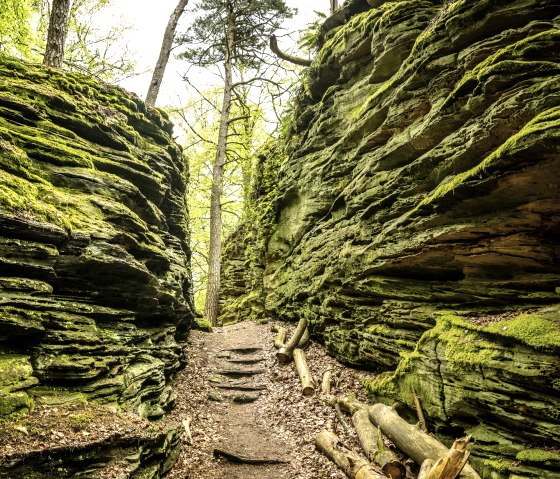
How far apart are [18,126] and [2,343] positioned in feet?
16.5

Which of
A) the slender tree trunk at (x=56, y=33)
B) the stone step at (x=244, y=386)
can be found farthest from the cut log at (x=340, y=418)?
the slender tree trunk at (x=56, y=33)

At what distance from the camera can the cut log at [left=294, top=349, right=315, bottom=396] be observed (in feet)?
28.2

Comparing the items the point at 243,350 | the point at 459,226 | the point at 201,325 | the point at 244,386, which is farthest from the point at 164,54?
the point at 459,226

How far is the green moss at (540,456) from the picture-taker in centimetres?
389

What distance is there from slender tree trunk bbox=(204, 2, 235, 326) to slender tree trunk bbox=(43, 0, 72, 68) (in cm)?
869

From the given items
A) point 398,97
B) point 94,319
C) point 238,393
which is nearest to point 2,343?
point 94,319

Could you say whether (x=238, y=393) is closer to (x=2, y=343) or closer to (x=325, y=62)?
(x=2, y=343)

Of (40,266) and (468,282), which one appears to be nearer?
(40,266)

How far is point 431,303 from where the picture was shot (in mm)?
6957

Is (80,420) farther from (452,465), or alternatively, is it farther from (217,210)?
(217,210)

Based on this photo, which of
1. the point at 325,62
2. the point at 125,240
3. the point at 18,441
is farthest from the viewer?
the point at 325,62

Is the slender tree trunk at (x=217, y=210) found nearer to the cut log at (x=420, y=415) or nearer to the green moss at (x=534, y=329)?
the cut log at (x=420, y=415)

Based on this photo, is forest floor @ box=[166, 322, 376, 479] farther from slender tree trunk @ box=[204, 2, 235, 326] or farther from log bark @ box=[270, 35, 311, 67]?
log bark @ box=[270, 35, 311, 67]

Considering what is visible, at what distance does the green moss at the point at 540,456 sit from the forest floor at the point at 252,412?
2.75m
